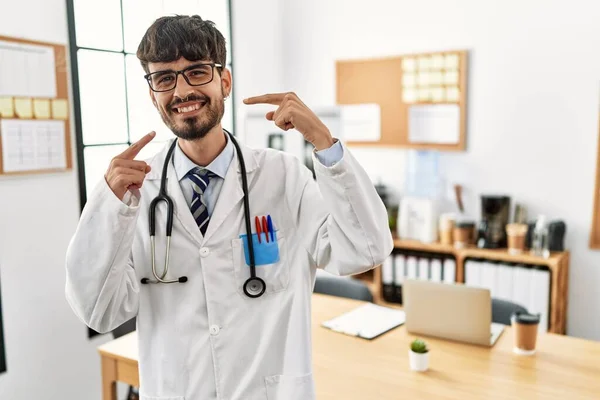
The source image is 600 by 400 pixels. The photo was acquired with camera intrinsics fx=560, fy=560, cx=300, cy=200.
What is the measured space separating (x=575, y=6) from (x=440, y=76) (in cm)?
86

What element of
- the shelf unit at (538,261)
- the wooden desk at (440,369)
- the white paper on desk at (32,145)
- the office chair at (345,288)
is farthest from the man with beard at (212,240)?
the shelf unit at (538,261)

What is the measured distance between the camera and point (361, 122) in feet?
13.4

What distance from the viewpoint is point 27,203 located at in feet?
9.13

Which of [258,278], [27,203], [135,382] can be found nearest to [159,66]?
[258,278]

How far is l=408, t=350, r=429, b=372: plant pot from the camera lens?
188cm

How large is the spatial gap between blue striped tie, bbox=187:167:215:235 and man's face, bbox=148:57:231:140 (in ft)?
0.40

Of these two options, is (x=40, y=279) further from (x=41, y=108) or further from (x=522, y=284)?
(x=522, y=284)

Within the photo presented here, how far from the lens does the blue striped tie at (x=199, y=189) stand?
1.40 m

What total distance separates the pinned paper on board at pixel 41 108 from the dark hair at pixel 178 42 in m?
1.68

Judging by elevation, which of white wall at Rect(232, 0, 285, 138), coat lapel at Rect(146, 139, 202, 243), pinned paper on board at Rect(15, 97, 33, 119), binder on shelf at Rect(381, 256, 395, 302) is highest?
white wall at Rect(232, 0, 285, 138)

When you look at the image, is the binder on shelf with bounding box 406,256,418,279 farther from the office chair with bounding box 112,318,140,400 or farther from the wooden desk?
the office chair with bounding box 112,318,140,400

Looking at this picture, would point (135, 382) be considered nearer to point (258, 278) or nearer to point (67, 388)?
point (258, 278)

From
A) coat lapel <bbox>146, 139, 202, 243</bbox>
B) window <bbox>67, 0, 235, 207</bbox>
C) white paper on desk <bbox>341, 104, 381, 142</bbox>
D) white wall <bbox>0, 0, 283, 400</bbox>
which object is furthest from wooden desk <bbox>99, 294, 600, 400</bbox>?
white paper on desk <bbox>341, 104, 381, 142</bbox>

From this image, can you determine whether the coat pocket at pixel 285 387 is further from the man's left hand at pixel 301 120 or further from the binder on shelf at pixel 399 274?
the binder on shelf at pixel 399 274
